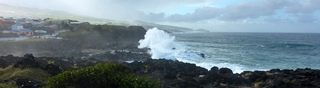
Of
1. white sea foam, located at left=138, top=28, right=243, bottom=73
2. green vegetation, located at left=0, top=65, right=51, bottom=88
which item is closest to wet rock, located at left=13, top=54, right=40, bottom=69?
green vegetation, located at left=0, top=65, right=51, bottom=88

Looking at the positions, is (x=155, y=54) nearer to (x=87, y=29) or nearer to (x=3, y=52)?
(x=3, y=52)

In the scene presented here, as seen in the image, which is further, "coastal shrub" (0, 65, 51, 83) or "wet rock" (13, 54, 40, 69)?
"wet rock" (13, 54, 40, 69)

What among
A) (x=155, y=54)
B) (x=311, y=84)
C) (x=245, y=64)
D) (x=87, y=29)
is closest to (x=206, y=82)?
(x=311, y=84)

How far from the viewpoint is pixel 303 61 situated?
1716 inches

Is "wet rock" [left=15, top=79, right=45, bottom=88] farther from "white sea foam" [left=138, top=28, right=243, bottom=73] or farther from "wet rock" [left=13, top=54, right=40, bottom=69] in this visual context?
"white sea foam" [left=138, top=28, right=243, bottom=73]

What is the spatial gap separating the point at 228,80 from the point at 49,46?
32725 millimetres

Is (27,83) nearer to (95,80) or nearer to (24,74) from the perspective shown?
(24,74)

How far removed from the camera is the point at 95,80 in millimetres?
11727

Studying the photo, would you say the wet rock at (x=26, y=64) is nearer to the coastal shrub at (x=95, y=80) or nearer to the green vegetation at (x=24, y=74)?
the green vegetation at (x=24, y=74)

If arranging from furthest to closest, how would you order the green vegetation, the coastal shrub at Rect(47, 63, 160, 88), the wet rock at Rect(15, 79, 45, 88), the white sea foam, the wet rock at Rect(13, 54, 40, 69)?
1. the white sea foam
2. the wet rock at Rect(13, 54, 40, 69)
3. the green vegetation
4. the wet rock at Rect(15, 79, 45, 88)
5. the coastal shrub at Rect(47, 63, 160, 88)

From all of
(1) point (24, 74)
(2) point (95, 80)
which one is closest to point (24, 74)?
(1) point (24, 74)

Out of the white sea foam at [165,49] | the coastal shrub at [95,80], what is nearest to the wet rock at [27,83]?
the coastal shrub at [95,80]

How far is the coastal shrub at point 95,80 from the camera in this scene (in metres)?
11.6

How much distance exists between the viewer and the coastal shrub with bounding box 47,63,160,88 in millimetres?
11578
